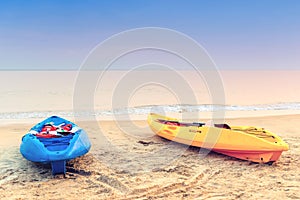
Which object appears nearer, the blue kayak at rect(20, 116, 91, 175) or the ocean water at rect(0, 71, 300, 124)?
the blue kayak at rect(20, 116, 91, 175)

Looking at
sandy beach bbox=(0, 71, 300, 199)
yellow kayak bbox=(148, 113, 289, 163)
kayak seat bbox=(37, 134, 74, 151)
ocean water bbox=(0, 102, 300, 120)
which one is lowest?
ocean water bbox=(0, 102, 300, 120)

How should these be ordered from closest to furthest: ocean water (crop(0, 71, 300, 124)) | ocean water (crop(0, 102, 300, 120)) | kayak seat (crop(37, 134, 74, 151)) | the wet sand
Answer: the wet sand, kayak seat (crop(37, 134, 74, 151)), ocean water (crop(0, 102, 300, 120)), ocean water (crop(0, 71, 300, 124))

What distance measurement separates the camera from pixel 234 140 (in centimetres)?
574

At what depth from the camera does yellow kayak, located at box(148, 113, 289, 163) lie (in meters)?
5.38

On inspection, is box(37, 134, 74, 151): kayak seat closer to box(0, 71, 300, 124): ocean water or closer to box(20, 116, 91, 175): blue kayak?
box(20, 116, 91, 175): blue kayak

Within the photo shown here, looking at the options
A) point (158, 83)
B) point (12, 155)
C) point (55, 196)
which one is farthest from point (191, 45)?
point (158, 83)

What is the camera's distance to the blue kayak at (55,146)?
4.85 m

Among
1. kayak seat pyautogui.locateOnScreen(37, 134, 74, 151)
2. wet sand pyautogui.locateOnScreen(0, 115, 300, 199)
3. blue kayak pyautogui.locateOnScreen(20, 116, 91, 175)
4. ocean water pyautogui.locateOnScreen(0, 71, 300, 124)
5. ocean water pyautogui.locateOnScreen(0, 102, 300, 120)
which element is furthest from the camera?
ocean water pyautogui.locateOnScreen(0, 71, 300, 124)

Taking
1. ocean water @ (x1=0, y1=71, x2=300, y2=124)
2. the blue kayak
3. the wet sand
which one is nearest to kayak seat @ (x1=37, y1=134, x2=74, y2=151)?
the blue kayak

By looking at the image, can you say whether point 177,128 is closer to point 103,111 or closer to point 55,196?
point 55,196

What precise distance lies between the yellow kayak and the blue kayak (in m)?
2.09

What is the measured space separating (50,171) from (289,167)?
4.11m

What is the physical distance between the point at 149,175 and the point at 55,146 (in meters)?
1.63

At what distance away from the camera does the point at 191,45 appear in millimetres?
10664
